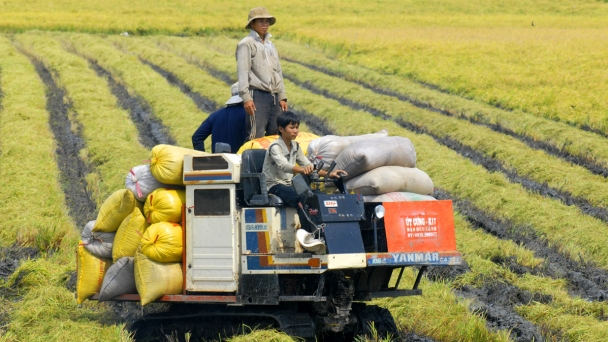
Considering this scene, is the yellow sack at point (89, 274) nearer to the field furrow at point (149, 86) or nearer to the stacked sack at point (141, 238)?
the stacked sack at point (141, 238)

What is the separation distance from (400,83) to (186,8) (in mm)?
25709

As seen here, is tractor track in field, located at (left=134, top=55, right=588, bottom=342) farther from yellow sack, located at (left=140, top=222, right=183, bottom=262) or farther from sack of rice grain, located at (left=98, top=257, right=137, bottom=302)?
sack of rice grain, located at (left=98, top=257, right=137, bottom=302)

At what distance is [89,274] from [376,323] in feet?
8.70

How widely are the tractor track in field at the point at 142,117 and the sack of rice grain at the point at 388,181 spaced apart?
9.38 m

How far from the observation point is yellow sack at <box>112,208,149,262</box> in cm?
780

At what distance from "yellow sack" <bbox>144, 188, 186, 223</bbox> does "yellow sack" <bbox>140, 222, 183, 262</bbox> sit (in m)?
0.08

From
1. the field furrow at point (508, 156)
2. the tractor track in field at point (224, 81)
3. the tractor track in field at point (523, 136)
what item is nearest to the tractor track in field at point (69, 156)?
the tractor track in field at point (224, 81)

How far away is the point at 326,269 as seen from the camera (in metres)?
6.71

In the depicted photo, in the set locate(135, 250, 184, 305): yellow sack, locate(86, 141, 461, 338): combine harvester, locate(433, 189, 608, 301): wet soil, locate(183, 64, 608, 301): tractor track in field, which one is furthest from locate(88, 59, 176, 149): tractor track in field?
locate(86, 141, 461, 338): combine harvester

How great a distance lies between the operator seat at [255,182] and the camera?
721 cm

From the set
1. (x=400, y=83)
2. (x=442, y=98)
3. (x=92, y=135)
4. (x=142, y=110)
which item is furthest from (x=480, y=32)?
(x=92, y=135)

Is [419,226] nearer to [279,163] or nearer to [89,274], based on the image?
[279,163]

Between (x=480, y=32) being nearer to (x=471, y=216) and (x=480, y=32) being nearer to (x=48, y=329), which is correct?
(x=471, y=216)

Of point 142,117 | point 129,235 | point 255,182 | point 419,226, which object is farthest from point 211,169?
point 142,117
